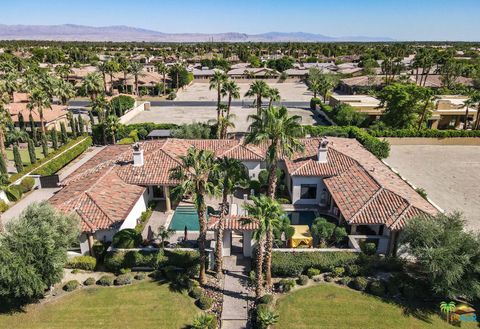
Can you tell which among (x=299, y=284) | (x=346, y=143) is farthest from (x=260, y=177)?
(x=299, y=284)

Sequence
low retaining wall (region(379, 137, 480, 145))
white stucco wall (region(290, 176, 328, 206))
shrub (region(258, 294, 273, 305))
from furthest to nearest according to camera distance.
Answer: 1. low retaining wall (region(379, 137, 480, 145))
2. white stucco wall (region(290, 176, 328, 206))
3. shrub (region(258, 294, 273, 305))

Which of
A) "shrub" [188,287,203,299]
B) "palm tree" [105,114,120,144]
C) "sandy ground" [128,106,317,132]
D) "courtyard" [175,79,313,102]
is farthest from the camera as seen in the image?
"courtyard" [175,79,313,102]

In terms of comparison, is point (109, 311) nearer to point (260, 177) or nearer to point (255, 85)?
point (260, 177)

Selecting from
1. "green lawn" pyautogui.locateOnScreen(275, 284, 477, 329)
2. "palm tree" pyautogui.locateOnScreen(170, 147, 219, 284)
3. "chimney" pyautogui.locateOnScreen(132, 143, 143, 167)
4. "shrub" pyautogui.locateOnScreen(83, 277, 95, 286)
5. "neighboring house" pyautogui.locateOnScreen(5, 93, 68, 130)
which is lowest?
"shrub" pyautogui.locateOnScreen(83, 277, 95, 286)

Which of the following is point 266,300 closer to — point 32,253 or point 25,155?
point 32,253

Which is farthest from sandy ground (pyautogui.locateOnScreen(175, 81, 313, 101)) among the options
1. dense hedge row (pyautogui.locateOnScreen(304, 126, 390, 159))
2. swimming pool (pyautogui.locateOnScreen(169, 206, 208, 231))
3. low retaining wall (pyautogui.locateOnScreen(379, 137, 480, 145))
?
swimming pool (pyautogui.locateOnScreen(169, 206, 208, 231))

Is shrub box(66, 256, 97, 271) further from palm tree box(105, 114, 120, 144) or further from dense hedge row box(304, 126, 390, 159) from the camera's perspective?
dense hedge row box(304, 126, 390, 159)

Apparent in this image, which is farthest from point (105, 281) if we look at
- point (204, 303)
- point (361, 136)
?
point (361, 136)
